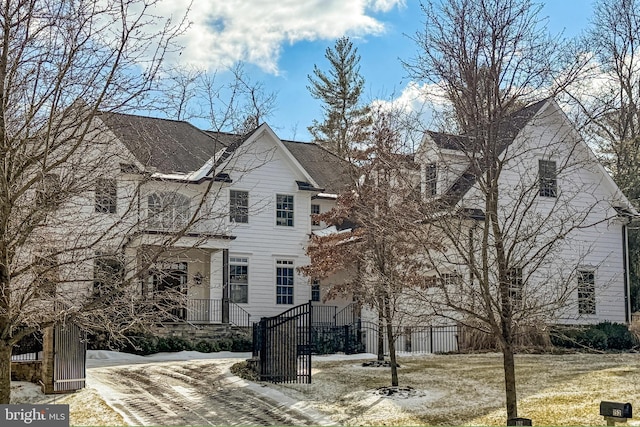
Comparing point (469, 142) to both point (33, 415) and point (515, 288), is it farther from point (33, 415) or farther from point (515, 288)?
point (33, 415)

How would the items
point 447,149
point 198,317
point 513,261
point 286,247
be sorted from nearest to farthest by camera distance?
point 513,261, point 447,149, point 198,317, point 286,247

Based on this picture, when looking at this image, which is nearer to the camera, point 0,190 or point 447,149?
point 0,190

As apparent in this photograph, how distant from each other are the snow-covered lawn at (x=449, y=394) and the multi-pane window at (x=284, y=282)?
1088 cm

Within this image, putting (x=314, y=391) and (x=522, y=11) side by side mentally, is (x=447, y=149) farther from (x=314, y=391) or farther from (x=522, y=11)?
(x=314, y=391)

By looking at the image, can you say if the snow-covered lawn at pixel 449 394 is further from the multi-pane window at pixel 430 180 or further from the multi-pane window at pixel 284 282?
the multi-pane window at pixel 284 282

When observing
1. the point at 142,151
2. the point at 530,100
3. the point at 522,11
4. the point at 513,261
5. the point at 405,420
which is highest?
the point at 522,11

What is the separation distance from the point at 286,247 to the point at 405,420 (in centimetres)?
1822

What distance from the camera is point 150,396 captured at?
14.6 m

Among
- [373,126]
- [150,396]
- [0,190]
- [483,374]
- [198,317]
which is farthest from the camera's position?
[198,317]

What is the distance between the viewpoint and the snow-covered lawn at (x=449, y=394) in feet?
40.2

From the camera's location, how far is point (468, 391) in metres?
14.4

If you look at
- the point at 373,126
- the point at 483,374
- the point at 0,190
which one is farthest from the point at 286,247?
the point at 0,190

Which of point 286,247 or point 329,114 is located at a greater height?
point 329,114

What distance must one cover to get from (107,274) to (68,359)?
601 cm
